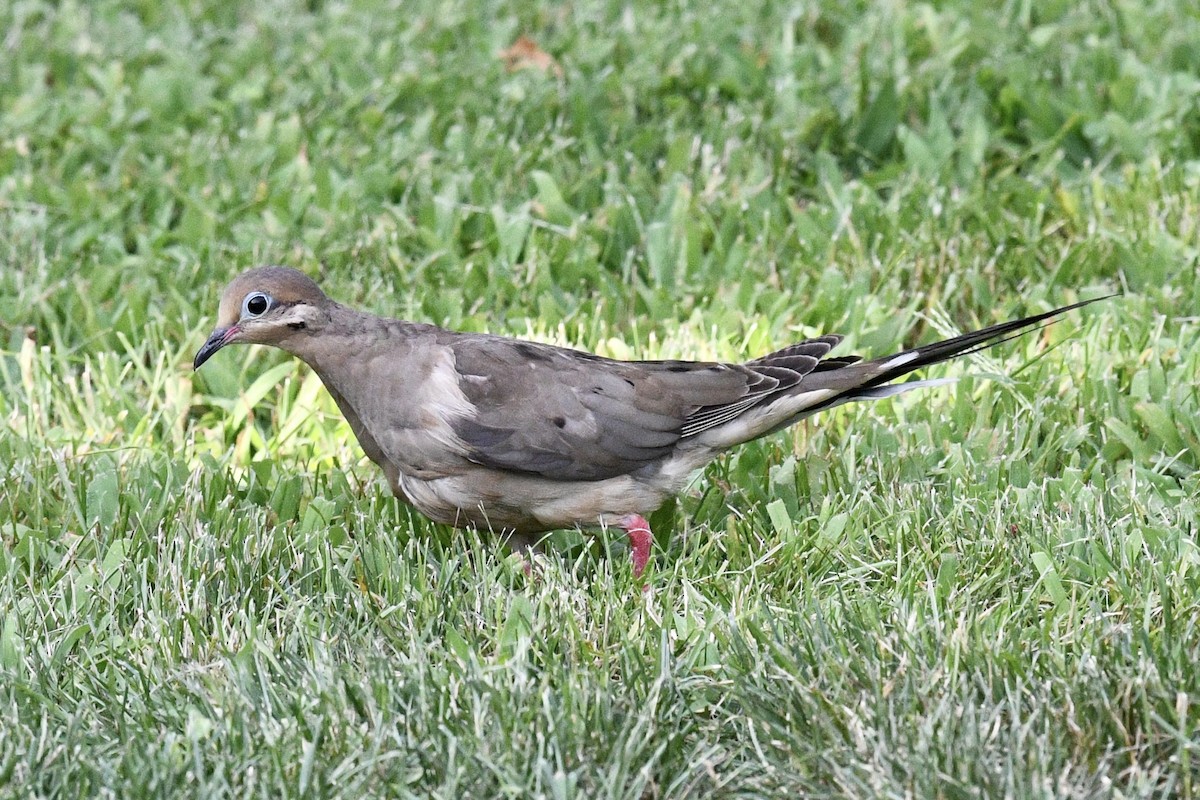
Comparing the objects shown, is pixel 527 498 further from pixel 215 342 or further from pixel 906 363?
pixel 906 363

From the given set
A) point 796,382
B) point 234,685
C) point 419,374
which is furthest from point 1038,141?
point 234,685

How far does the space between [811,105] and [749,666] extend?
418 centimetres

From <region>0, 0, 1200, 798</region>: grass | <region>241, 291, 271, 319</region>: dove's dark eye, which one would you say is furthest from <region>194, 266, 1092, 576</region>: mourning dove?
<region>0, 0, 1200, 798</region>: grass

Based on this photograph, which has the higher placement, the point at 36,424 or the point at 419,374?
the point at 419,374

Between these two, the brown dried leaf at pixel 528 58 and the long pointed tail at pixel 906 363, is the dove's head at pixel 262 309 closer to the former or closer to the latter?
the long pointed tail at pixel 906 363

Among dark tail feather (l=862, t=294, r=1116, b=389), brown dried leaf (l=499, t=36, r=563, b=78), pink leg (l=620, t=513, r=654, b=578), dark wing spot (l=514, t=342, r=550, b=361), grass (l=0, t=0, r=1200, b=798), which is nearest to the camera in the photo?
grass (l=0, t=0, r=1200, b=798)

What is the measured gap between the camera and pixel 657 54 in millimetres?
7812

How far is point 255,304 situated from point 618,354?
1.46 metres

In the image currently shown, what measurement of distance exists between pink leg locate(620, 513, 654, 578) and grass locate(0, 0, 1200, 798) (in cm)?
7

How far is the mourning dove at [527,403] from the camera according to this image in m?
4.33

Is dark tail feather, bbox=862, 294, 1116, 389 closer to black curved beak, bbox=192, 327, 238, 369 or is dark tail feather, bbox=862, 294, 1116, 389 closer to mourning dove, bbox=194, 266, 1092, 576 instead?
mourning dove, bbox=194, 266, 1092, 576

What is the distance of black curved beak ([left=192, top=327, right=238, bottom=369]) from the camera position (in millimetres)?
4340

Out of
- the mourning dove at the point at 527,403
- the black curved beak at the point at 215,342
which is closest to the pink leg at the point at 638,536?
the mourning dove at the point at 527,403

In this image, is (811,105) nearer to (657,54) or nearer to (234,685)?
(657,54)
